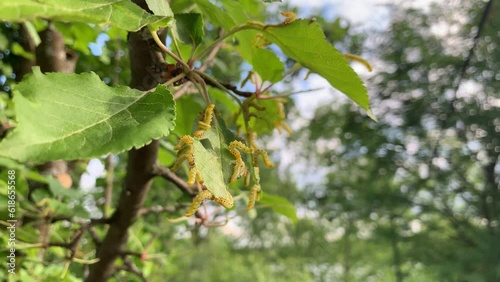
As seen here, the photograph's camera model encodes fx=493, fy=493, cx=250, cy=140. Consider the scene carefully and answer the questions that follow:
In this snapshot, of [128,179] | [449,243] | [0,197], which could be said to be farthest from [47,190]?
[449,243]

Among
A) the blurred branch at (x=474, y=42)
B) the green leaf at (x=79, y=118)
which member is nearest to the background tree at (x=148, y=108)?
the green leaf at (x=79, y=118)

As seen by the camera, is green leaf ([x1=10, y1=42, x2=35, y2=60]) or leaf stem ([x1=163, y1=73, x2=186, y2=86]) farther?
green leaf ([x1=10, y1=42, x2=35, y2=60])

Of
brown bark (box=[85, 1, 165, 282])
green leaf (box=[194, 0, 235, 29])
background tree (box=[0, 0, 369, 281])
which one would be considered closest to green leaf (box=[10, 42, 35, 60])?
background tree (box=[0, 0, 369, 281])

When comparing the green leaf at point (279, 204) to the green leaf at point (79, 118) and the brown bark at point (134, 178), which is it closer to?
the brown bark at point (134, 178)

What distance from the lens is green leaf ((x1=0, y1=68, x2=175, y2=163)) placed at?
0.15m

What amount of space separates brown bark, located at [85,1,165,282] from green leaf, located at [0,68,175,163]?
0.08 m

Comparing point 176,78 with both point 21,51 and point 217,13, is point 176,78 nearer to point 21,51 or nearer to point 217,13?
point 217,13

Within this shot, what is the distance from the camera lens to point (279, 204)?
44cm

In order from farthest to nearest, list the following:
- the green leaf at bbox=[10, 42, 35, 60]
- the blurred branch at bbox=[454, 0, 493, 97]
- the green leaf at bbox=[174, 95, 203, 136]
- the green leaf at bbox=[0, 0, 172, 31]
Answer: the blurred branch at bbox=[454, 0, 493, 97]
the green leaf at bbox=[10, 42, 35, 60]
the green leaf at bbox=[174, 95, 203, 136]
the green leaf at bbox=[0, 0, 172, 31]

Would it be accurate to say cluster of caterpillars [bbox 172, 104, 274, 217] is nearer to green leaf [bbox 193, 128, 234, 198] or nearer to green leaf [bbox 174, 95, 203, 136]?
green leaf [bbox 193, 128, 234, 198]

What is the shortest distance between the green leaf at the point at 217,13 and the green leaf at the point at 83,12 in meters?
0.09

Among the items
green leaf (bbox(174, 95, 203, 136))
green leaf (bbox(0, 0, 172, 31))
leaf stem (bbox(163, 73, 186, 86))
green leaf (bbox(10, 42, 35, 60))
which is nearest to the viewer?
green leaf (bbox(0, 0, 172, 31))

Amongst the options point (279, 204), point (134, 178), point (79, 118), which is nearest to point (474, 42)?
point (279, 204)

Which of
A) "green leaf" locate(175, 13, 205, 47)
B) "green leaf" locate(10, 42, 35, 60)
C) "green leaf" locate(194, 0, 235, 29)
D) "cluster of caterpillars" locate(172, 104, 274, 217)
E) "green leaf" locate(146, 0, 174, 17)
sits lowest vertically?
"green leaf" locate(10, 42, 35, 60)
